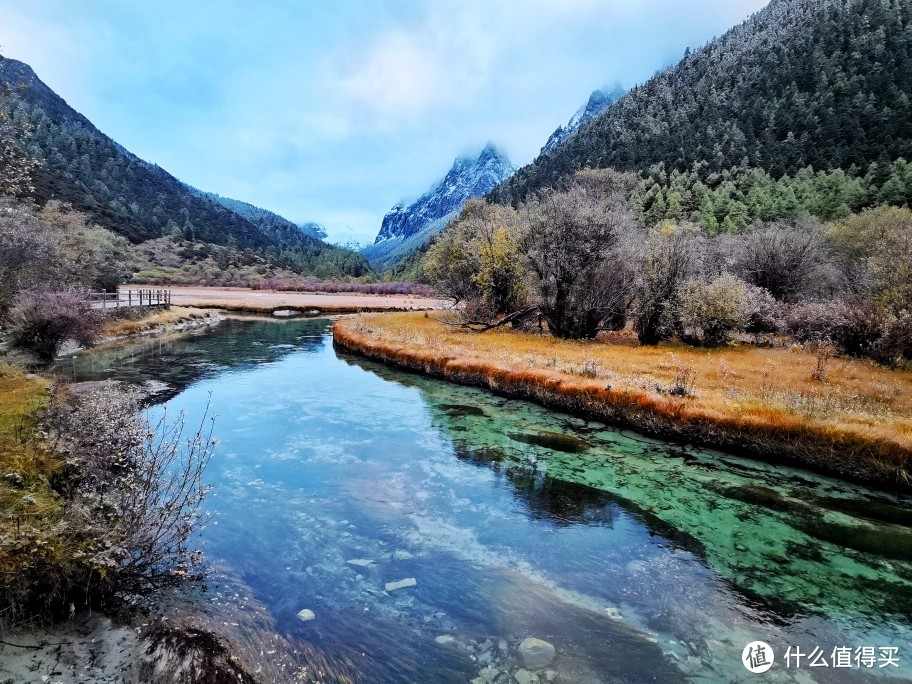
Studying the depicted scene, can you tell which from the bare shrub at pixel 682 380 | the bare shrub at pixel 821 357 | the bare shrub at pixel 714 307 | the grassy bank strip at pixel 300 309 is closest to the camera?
the bare shrub at pixel 682 380

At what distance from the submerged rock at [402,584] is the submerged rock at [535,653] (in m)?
2.22

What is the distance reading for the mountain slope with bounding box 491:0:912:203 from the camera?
90.5 metres

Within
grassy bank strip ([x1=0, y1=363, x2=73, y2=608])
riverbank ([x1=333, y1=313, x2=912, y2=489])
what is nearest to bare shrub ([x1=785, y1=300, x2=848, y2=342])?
riverbank ([x1=333, y1=313, x2=912, y2=489])

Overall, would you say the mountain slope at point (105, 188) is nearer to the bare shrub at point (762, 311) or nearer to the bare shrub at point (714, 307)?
the bare shrub at point (762, 311)

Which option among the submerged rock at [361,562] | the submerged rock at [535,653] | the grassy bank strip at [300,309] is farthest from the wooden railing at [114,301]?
the submerged rock at [535,653]

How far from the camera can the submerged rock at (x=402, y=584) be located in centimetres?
821

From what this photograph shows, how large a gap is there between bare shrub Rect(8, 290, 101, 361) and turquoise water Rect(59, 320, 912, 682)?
11.8 meters

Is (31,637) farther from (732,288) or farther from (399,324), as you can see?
(399,324)

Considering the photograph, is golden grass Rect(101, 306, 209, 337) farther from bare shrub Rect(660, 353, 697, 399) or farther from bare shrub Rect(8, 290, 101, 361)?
bare shrub Rect(660, 353, 697, 399)

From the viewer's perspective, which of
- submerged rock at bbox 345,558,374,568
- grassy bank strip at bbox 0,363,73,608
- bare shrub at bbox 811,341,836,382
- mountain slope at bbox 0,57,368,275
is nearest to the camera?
grassy bank strip at bbox 0,363,73,608

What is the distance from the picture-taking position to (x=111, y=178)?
584 feet

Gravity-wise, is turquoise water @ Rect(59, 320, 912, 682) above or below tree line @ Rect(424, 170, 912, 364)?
below

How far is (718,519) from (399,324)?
35089 millimetres

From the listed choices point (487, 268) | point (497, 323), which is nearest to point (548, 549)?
point (497, 323)
